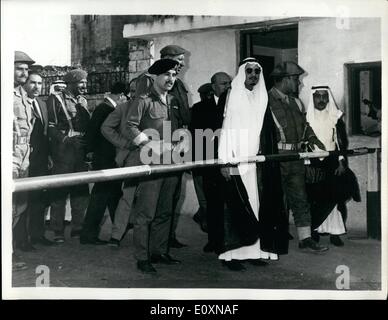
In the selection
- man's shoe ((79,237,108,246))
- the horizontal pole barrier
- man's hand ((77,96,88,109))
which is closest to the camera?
the horizontal pole barrier

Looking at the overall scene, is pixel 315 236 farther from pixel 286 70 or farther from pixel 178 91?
pixel 178 91

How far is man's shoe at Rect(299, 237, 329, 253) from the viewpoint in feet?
20.8

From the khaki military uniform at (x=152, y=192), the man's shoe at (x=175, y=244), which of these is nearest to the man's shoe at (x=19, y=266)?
the khaki military uniform at (x=152, y=192)

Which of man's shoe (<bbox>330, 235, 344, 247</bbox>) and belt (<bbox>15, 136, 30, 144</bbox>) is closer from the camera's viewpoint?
belt (<bbox>15, 136, 30, 144</bbox>)

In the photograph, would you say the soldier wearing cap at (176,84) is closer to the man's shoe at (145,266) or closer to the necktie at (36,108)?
the necktie at (36,108)

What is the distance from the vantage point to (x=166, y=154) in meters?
6.00

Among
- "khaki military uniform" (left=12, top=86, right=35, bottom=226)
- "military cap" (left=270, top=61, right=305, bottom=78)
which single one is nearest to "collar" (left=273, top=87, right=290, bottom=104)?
"military cap" (left=270, top=61, right=305, bottom=78)

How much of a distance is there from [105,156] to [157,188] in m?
0.61

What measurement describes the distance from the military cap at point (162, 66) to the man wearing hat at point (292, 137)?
0.95 metres

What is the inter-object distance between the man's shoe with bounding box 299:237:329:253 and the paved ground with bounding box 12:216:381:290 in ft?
0.26

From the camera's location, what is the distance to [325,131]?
6.45m

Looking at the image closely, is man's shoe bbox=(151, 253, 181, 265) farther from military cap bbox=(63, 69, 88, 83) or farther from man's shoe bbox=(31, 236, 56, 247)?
military cap bbox=(63, 69, 88, 83)

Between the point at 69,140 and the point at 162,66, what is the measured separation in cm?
104

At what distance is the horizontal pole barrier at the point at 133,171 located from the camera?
17.2ft
